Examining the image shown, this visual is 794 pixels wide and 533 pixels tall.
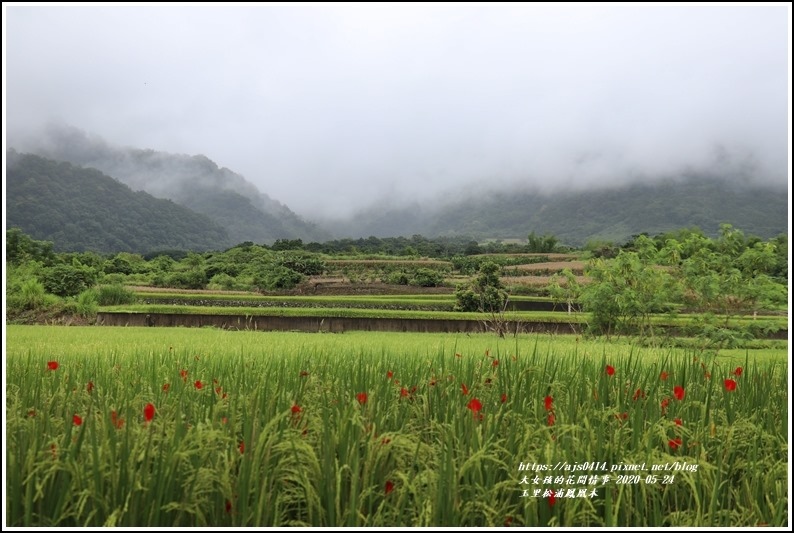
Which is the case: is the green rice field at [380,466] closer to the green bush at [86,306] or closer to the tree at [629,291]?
the tree at [629,291]

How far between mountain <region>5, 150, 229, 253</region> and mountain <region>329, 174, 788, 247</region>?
16.0 metres

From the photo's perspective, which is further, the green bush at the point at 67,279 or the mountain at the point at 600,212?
the mountain at the point at 600,212

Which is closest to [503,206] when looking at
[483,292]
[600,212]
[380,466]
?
[600,212]

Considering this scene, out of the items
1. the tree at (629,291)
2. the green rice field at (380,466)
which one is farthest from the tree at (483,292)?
the green rice field at (380,466)

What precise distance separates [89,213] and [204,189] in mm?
51589

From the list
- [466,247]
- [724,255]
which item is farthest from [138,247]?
[724,255]

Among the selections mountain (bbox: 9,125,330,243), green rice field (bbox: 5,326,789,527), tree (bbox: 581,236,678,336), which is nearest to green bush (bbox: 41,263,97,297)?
tree (bbox: 581,236,678,336)

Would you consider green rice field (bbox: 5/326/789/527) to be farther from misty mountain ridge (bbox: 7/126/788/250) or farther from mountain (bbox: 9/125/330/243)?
mountain (bbox: 9/125/330/243)

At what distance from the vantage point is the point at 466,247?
104 ft

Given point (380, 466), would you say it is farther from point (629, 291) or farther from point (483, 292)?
point (483, 292)

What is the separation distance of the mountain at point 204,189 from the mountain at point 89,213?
10.6m

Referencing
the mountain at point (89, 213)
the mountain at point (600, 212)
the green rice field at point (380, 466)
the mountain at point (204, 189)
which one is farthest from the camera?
the mountain at point (204, 189)

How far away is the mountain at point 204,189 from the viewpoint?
5722 cm

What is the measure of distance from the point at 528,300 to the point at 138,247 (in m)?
22.8
